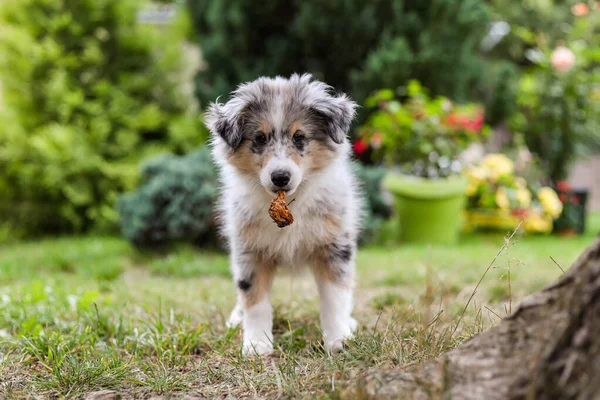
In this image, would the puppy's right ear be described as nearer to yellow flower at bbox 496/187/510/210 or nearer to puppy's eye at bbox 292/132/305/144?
puppy's eye at bbox 292/132/305/144

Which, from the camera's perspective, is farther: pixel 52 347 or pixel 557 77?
pixel 557 77

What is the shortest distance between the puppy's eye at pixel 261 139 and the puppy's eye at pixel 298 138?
0.52 feet

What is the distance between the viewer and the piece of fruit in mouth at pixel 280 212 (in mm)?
2859

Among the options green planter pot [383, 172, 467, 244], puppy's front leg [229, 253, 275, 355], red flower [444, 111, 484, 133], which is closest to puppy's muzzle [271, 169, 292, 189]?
puppy's front leg [229, 253, 275, 355]

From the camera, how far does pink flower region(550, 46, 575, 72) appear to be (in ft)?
29.9

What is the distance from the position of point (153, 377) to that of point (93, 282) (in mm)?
3361

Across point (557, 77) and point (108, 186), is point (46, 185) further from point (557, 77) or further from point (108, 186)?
point (557, 77)

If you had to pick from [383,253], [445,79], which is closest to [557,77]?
[445,79]

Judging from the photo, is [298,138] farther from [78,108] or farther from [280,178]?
[78,108]

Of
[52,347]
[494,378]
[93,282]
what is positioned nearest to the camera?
[494,378]

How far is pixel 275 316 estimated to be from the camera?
11.8 feet

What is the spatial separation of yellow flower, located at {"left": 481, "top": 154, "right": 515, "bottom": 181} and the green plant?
2.93 feet

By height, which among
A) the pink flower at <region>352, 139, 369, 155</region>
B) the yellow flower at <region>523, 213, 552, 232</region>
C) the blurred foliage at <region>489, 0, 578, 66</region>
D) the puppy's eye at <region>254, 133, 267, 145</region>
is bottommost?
the yellow flower at <region>523, 213, 552, 232</region>

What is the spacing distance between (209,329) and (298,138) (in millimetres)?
1240
